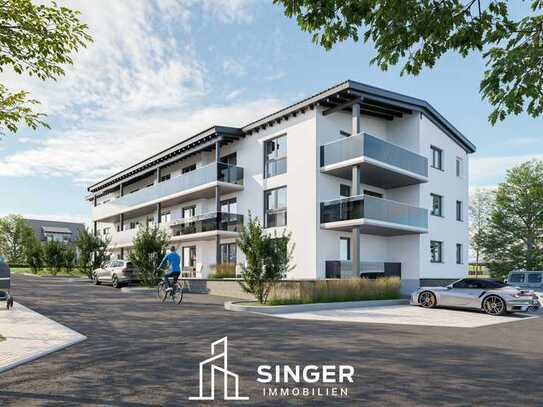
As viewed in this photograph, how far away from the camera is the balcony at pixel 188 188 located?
28.8m

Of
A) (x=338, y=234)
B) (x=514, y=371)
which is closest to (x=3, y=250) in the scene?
(x=338, y=234)

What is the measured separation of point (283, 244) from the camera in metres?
17.8

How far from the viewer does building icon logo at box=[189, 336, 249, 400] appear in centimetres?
594

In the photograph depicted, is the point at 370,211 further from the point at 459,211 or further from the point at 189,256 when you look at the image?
the point at 189,256

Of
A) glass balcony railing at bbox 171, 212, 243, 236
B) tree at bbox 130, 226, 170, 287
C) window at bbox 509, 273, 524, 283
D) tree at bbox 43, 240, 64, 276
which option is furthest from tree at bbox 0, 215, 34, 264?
window at bbox 509, 273, 524, 283

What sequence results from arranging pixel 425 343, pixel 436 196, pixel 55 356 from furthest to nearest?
pixel 436 196
pixel 425 343
pixel 55 356

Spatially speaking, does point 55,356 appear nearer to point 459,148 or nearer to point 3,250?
point 459,148

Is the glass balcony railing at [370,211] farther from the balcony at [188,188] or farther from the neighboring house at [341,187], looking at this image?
the balcony at [188,188]

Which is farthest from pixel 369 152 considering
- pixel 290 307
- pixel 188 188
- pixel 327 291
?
pixel 188 188

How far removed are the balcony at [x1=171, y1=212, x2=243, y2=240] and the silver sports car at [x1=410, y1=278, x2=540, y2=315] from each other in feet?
40.8

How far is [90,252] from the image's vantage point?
36344mm

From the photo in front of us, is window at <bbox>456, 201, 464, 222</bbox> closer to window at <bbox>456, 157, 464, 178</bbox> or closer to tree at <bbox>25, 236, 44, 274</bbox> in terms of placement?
window at <bbox>456, 157, 464, 178</bbox>

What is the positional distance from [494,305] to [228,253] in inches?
670

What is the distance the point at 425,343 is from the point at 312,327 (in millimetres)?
3121
